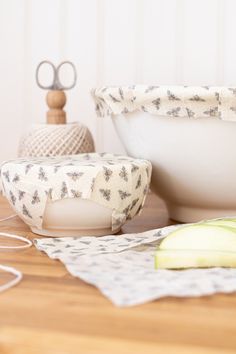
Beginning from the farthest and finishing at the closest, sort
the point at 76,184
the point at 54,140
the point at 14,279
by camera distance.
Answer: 1. the point at 54,140
2. the point at 76,184
3. the point at 14,279

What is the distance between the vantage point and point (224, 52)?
126cm

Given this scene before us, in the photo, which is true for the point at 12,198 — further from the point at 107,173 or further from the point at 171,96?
the point at 171,96

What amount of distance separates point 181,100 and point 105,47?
58 centimetres

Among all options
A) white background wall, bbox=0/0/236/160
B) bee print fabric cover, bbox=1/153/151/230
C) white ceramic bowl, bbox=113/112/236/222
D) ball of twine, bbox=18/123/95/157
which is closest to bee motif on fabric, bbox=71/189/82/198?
bee print fabric cover, bbox=1/153/151/230

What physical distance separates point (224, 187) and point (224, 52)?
49cm

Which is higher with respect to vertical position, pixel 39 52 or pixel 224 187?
pixel 39 52

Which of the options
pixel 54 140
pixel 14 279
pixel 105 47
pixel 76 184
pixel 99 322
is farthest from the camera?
pixel 105 47

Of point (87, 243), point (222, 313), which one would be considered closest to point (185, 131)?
point (87, 243)

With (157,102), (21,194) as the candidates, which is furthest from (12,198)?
(157,102)

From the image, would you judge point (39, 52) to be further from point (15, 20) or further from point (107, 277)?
point (107, 277)

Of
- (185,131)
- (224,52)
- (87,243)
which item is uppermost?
(224,52)

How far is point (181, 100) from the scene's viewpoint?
0.79m

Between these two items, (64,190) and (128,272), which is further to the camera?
(64,190)

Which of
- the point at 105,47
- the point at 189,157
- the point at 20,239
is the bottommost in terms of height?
the point at 20,239
